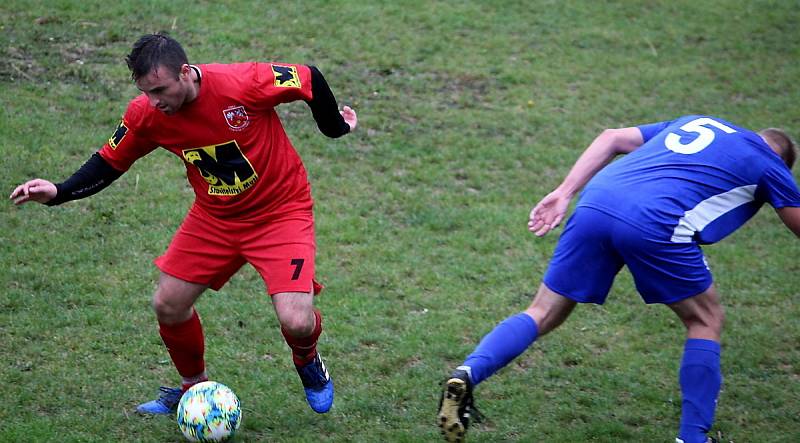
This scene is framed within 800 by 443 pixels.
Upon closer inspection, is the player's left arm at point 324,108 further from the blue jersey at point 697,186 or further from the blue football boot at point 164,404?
the blue football boot at point 164,404

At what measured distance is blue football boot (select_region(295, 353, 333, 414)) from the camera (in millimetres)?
4922

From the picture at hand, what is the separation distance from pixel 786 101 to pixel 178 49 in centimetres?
833

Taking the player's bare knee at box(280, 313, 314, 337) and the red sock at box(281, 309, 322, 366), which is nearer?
the player's bare knee at box(280, 313, 314, 337)

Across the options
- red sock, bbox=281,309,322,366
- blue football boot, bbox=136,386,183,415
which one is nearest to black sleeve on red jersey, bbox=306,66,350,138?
red sock, bbox=281,309,322,366

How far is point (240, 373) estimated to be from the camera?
554cm

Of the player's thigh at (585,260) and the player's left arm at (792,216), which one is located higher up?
the player's left arm at (792,216)

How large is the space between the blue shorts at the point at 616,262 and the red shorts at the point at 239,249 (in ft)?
4.22

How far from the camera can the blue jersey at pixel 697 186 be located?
4.32m

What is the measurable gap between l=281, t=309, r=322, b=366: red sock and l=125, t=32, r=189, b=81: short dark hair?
1418mm

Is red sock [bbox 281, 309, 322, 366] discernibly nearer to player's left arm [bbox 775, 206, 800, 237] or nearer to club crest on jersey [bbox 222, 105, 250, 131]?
club crest on jersey [bbox 222, 105, 250, 131]

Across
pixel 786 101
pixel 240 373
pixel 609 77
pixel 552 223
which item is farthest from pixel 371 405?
pixel 786 101

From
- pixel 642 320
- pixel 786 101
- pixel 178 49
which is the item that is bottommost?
pixel 786 101

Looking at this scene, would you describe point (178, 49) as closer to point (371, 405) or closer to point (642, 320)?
point (371, 405)

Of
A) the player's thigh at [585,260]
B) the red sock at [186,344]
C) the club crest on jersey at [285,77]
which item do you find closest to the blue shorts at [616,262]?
the player's thigh at [585,260]
